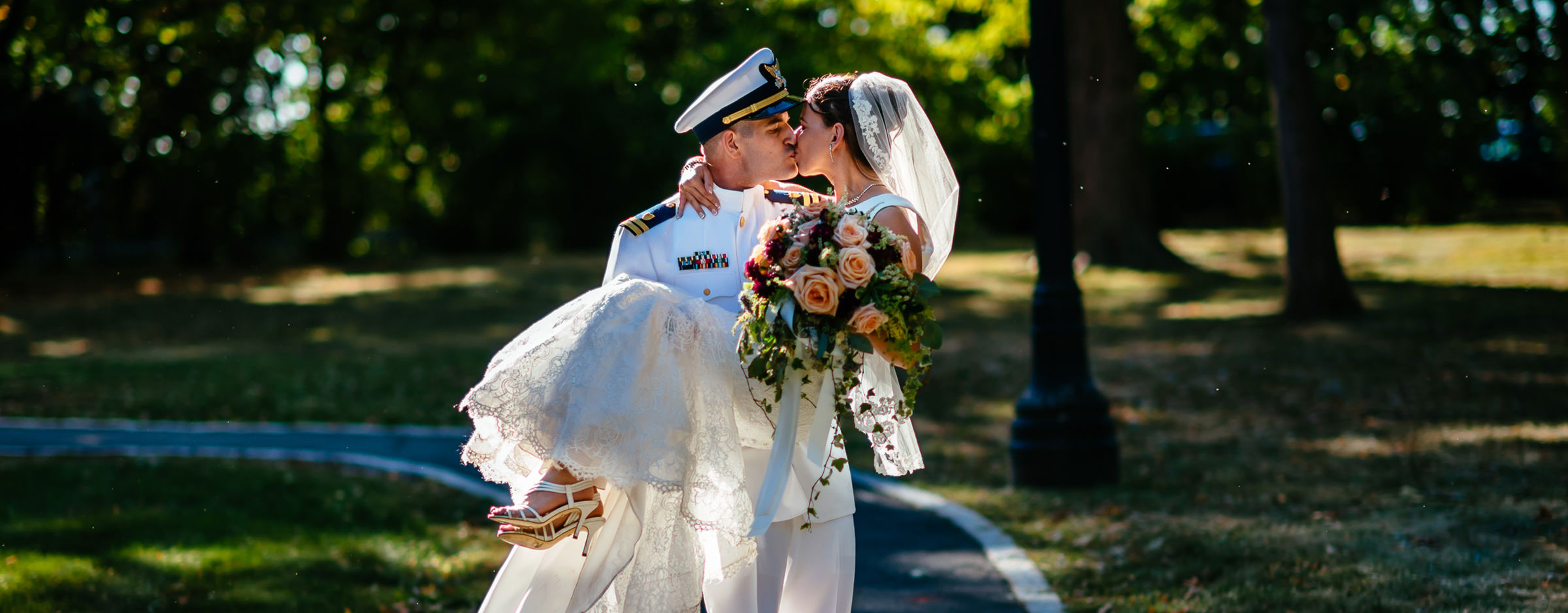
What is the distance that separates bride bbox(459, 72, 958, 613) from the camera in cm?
355

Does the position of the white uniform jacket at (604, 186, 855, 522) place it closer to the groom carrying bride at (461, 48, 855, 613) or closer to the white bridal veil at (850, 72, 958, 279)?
the groom carrying bride at (461, 48, 855, 613)

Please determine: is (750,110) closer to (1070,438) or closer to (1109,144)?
(1070,438)

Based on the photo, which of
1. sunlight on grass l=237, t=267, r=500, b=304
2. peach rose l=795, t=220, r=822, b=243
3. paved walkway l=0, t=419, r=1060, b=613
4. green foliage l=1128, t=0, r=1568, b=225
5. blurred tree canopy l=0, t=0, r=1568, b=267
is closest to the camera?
peach rose l=795, t=220, r=822, b=243

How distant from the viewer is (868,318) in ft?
11.1

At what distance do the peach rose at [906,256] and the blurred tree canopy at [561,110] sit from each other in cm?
1365

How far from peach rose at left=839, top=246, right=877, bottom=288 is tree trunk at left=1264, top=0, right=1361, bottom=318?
1233 centimetres

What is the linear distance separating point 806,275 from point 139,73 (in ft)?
75.0

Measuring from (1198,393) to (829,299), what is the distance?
8.72 meters

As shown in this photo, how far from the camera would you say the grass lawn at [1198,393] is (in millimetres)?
6004

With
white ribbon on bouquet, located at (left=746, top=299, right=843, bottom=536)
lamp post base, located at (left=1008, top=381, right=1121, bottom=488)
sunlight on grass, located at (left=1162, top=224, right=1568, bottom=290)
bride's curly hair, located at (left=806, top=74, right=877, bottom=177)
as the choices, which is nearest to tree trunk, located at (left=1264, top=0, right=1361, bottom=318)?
sunlight on grass, located at (left=1162, top=224, right=1568, bottom=290)

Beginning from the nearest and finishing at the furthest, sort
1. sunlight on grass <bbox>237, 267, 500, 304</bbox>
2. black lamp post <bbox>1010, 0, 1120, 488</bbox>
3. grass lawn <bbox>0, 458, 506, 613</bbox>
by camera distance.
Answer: grass lawn <bbox>0, 458, 506, 613</bbox> → black lamp post <bbox>1010, 0, 1120, 488</bbox> → sunlight on grass <bbox>237, 267, 500, 304</bbox>

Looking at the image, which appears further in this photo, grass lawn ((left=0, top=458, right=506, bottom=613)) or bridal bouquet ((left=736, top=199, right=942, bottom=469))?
grass lawn ((left=0, top=458, right=506, bottom=613))

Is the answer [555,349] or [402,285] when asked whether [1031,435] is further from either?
[402,285]

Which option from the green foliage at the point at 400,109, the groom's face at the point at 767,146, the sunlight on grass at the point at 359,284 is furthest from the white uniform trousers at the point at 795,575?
the sunlight on grass at the point at 359,284
